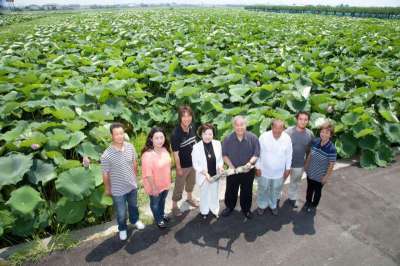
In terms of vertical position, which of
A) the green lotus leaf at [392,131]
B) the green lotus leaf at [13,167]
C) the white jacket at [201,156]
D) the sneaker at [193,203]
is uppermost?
the white jacket at [201,156]

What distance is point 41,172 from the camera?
4.14 m

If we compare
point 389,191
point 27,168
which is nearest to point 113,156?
point 27,168

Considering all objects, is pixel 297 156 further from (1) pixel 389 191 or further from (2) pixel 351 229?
(1) pixel 389 191

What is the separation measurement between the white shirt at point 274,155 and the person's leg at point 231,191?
0.39 m

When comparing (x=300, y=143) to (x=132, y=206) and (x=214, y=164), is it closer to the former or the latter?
(x=214, y=164)

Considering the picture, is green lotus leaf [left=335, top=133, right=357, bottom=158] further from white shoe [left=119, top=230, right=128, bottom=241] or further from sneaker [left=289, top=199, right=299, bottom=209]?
white shoe [left=119, top=230, right=128, bottom=241]

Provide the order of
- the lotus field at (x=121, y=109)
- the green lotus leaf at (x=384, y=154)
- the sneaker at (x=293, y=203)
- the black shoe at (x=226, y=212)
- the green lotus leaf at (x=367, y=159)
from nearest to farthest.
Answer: the lotus field at (x=121, y=109)
the black shoe at (x=226, y=212)
the sneaker at (x=293, y=203)
the green lotus leaf at (x=367, y=159)
the green lotus leaf at (x=384, y=154)

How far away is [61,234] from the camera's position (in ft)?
12.7

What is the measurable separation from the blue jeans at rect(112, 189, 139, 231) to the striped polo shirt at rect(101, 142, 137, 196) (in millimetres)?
93

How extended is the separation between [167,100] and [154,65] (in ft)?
7.11

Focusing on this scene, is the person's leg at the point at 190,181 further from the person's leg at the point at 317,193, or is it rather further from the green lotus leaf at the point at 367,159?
the green lotus leaf at the point at 367,159

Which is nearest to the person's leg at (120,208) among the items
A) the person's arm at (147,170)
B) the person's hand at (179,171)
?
the person's arm at (147,170)

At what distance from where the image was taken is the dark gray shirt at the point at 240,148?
390cm

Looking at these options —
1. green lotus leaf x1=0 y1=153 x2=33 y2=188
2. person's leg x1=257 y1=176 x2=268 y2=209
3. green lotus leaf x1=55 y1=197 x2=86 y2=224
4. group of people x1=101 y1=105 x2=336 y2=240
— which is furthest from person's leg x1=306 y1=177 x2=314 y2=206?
green lotus leaf x1=0 y1=153 x2=33 y2=188
